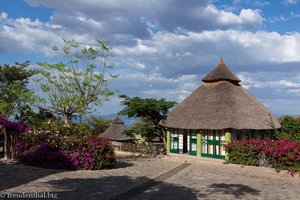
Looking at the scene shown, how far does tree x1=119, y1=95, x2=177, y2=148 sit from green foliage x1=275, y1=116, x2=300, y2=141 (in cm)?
A: 779

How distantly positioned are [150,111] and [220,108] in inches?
221

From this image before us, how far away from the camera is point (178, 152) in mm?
23562

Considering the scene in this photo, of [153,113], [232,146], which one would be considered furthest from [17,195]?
[153,113]

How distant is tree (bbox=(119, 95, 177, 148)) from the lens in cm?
2459

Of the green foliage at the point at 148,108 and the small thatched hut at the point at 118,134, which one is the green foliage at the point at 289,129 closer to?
the green foliage at the point at 148,108

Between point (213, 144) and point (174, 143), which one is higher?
point (213, 144)

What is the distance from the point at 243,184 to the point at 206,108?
8.81 m

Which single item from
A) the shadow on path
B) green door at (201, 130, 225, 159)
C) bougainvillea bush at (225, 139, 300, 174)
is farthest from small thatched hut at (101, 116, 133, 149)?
the shadow on path

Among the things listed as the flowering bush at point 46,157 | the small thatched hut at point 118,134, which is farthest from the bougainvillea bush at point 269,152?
the small thatched hut at point 118,134

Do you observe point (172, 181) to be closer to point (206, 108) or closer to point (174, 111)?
point (206, 108)

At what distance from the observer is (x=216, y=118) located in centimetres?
2089

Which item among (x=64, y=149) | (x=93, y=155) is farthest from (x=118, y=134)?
(x=93, y=155)

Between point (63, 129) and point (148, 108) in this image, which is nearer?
point (63, 129)

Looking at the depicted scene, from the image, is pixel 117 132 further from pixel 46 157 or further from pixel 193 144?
pixel 46 157
